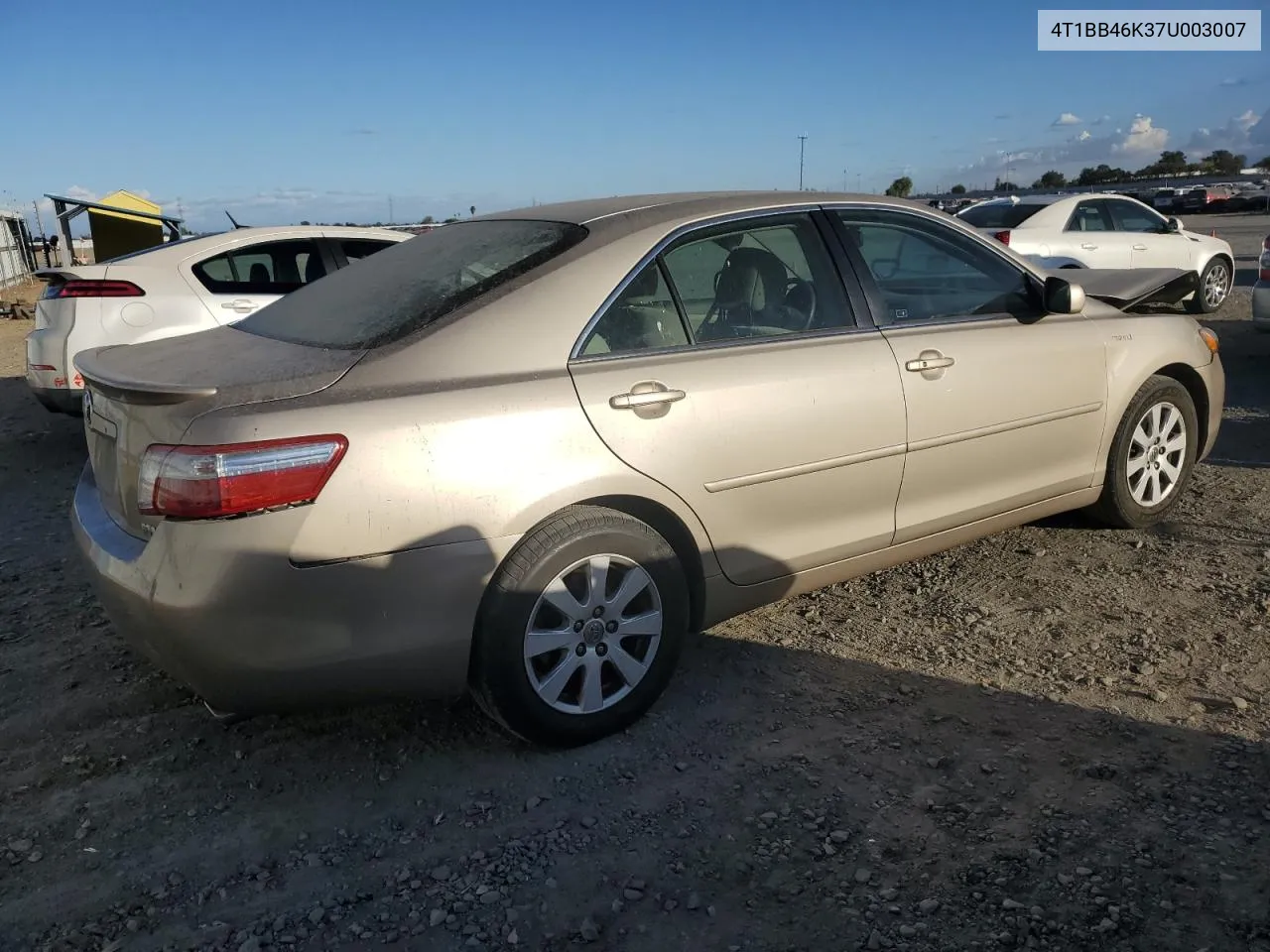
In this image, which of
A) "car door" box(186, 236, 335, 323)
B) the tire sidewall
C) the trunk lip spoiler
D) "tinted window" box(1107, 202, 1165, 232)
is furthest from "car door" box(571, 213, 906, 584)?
"tinted window" box(1107, 202, 1165, 232)

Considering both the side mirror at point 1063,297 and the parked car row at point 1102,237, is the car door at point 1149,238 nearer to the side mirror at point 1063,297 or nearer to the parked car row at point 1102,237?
the parked car row at point 1102,237

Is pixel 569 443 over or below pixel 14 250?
below

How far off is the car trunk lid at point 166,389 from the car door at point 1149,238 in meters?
11.0

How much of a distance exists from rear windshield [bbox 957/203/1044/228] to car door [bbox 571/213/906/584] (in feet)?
28.0

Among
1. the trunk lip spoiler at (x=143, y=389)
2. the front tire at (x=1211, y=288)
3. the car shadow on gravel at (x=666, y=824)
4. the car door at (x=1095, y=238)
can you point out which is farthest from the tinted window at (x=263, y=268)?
the front tire at (x=1211, y=288)

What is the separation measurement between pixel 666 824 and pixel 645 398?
1227 mm

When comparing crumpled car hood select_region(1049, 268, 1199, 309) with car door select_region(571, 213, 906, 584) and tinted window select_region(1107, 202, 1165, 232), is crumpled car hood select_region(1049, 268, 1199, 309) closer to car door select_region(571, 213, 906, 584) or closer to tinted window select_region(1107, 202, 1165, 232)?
car door select_region(571, 213, 906, 584)

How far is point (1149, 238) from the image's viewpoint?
38.7ft

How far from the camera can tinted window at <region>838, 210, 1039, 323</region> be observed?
390cm

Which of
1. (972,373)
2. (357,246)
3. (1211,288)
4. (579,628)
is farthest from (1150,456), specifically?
(1211,288)

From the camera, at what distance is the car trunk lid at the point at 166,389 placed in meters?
2.71

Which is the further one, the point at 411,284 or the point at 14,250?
the point at 14,250

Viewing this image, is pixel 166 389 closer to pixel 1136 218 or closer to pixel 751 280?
pixel 751 280

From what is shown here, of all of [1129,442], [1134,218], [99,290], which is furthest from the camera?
[1134,218]
